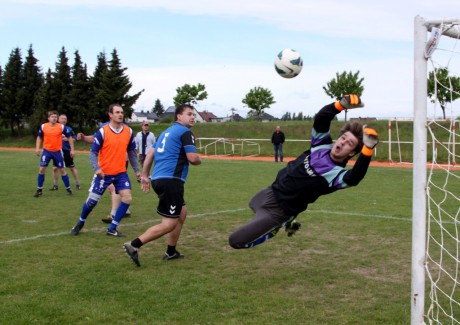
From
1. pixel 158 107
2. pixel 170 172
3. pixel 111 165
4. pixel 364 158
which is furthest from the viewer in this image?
pixel 158 107

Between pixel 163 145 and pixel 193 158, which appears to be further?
pixel 163 145

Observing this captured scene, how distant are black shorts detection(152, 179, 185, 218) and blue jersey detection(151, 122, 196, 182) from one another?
0.08m

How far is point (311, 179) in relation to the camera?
5188 millimetres

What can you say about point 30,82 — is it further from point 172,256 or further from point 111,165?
point 172,256

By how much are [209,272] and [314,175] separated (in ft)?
6.21

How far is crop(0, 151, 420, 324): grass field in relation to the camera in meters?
4.66

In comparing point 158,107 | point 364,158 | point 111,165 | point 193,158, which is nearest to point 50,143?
point 111,165

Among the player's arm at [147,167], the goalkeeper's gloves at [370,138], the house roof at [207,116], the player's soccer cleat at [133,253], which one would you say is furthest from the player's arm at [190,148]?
the house roof at [207,116]

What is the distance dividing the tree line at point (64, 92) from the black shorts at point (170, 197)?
151ft

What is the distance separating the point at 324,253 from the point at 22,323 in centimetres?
414

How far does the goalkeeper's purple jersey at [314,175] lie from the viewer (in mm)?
5094

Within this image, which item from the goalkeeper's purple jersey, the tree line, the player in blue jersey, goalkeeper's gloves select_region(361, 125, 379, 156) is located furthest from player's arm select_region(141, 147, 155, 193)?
the tree line

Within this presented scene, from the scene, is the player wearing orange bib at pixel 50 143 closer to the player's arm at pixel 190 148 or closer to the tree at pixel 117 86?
the player's arm at pixel 190 148

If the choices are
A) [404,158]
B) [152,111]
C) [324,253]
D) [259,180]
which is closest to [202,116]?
[152,111]
